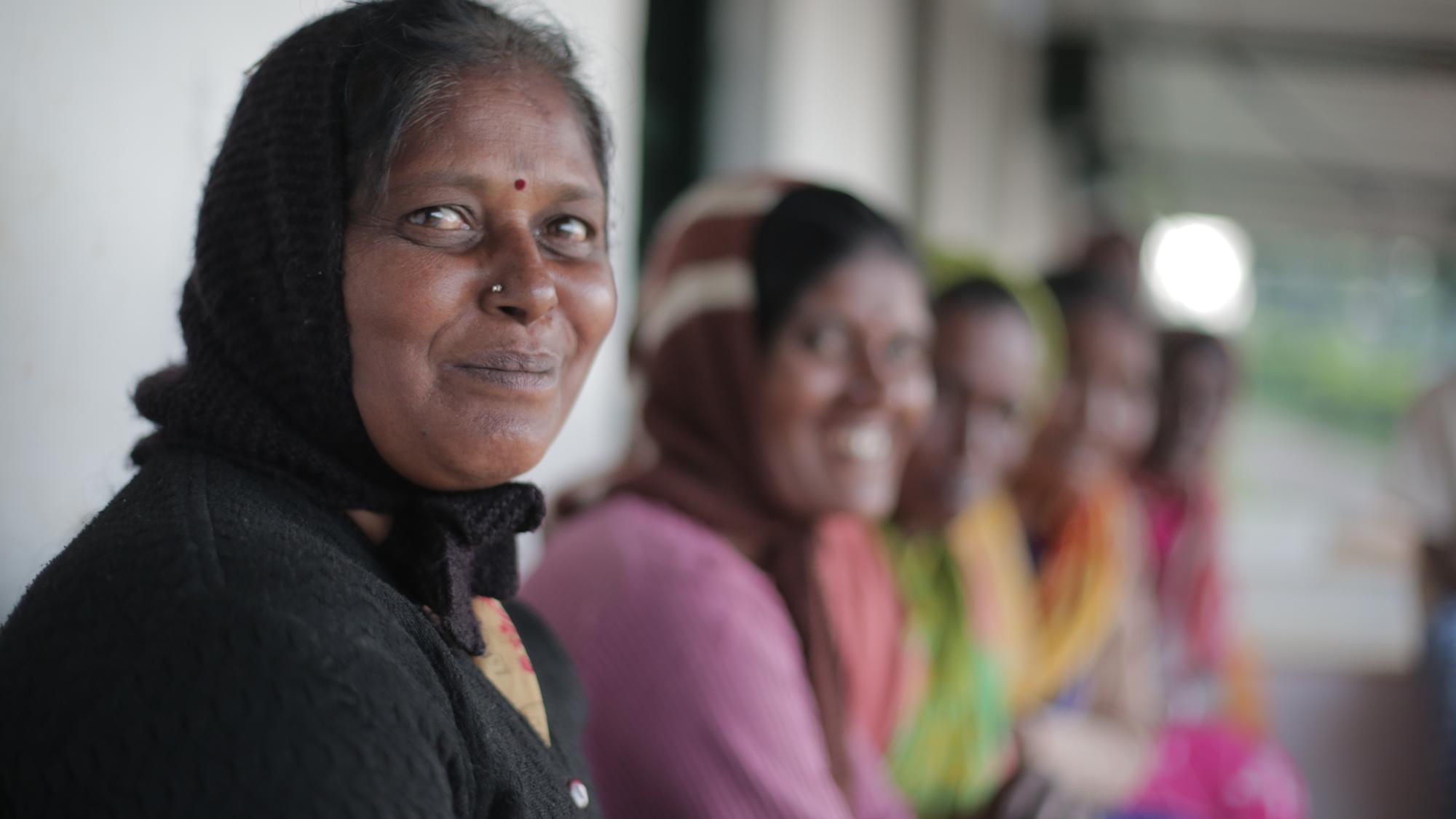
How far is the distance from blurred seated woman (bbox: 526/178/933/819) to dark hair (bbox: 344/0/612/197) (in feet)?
2.31

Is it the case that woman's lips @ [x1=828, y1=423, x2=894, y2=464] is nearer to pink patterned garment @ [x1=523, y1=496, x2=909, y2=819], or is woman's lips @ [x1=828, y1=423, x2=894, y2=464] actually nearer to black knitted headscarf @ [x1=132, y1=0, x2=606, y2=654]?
pink patterned garment @ [x1=523, y1=496, x2=909, y2=819]

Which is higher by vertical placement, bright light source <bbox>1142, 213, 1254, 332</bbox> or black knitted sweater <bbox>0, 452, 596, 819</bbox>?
black knitted sweater <bbox>0, 452, 596, 819</bbox>

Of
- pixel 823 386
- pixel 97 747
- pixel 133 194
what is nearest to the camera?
pixel 97 747

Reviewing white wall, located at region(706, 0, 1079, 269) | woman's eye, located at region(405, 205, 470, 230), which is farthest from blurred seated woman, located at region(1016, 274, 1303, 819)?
woman's eye, located at region(405, 205, 470, 230)

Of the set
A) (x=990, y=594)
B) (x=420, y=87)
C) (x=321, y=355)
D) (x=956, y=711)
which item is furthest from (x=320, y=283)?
(x=990, y=594)

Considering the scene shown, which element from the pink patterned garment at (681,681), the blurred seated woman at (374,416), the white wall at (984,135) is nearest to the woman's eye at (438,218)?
the blurred seated woman at (374,416)

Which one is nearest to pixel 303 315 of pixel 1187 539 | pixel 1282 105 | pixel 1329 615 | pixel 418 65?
pixel 418 65

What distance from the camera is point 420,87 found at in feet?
2.93

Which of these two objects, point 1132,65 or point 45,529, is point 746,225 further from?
point 1132,65

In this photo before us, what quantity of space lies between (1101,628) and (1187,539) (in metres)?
1.00

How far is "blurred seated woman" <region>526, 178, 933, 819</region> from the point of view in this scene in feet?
5.07

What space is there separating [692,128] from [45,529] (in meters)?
2.52

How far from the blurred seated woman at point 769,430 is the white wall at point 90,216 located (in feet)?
1.67

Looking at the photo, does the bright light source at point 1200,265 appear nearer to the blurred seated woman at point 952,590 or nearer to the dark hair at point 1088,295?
the dark hair at point 1088,295
